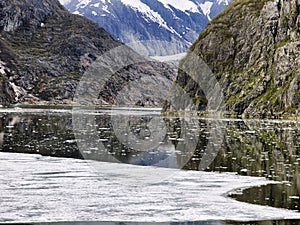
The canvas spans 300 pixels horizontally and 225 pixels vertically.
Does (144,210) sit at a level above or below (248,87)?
below

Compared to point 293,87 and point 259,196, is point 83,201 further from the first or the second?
point 293,87

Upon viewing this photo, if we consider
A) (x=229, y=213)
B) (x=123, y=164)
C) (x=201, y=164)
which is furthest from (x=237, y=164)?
(x=229, y=213)

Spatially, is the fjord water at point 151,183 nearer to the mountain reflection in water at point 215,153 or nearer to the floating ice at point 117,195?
the floating ice at point 117,195

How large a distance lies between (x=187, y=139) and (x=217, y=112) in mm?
124135

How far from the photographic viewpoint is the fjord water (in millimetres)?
27547

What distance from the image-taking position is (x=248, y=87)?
191250 mm

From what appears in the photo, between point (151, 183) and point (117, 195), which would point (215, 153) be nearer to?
point (151, 183)

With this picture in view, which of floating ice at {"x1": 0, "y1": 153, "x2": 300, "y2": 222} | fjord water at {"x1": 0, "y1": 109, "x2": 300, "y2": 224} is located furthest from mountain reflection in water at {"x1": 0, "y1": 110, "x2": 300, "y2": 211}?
floating ice at {"x1": 0, "y1": 153, "x2": 300, "y2": 222}

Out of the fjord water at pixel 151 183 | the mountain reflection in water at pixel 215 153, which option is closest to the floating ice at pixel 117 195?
the fjord water at pixel 151 183

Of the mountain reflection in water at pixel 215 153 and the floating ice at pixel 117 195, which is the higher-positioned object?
the mountain reflection in water at pixel 215 153

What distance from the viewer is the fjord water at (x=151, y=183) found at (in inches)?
1085

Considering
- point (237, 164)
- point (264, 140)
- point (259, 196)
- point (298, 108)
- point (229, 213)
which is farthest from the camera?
point (298, 108)

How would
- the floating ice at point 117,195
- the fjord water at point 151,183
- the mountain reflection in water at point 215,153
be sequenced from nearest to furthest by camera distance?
the floating ice at point 117,195, the fjord water at point 151,183, the mountain reflection in water at point 215,153

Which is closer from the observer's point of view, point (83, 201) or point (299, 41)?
point (83, 201)
